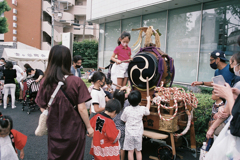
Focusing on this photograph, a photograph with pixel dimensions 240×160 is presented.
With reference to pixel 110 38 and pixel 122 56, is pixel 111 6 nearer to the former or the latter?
pixel 110 38

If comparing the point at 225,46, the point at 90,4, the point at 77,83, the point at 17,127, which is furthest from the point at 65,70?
the point at 90,4

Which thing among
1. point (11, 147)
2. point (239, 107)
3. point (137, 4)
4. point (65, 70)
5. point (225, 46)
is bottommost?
point (11, 147)

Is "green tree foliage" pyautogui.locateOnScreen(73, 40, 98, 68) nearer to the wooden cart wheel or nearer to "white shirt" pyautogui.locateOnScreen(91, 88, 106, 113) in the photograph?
"white shirt" pyautogui.locateOnScreen(91, 88, 106, 113)

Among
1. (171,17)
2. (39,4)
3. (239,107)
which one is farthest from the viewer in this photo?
(39,4)

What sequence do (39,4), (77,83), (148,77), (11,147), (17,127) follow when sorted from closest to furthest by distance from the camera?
(77,83) → (11,147) → (148,77) → (17,127) → (39,4)

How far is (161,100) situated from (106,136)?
1200 mm

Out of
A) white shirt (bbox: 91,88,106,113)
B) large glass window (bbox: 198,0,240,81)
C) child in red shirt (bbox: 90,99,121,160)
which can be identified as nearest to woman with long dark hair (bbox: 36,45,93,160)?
child in red shirt (bbox: 90,99,121,160)

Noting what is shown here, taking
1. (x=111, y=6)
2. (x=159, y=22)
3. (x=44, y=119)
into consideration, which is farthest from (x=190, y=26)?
(x=44, y=119)

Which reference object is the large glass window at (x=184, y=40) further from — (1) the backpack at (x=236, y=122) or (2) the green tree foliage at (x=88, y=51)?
(2) the green tree foliage at (x=88, y=51)

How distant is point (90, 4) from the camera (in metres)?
12.6

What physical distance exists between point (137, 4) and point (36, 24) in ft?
58.8

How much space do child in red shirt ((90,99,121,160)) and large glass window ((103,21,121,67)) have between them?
31.9 ft

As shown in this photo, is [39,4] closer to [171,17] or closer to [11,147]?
[171,17]

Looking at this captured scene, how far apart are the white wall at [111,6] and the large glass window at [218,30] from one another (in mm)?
2159
